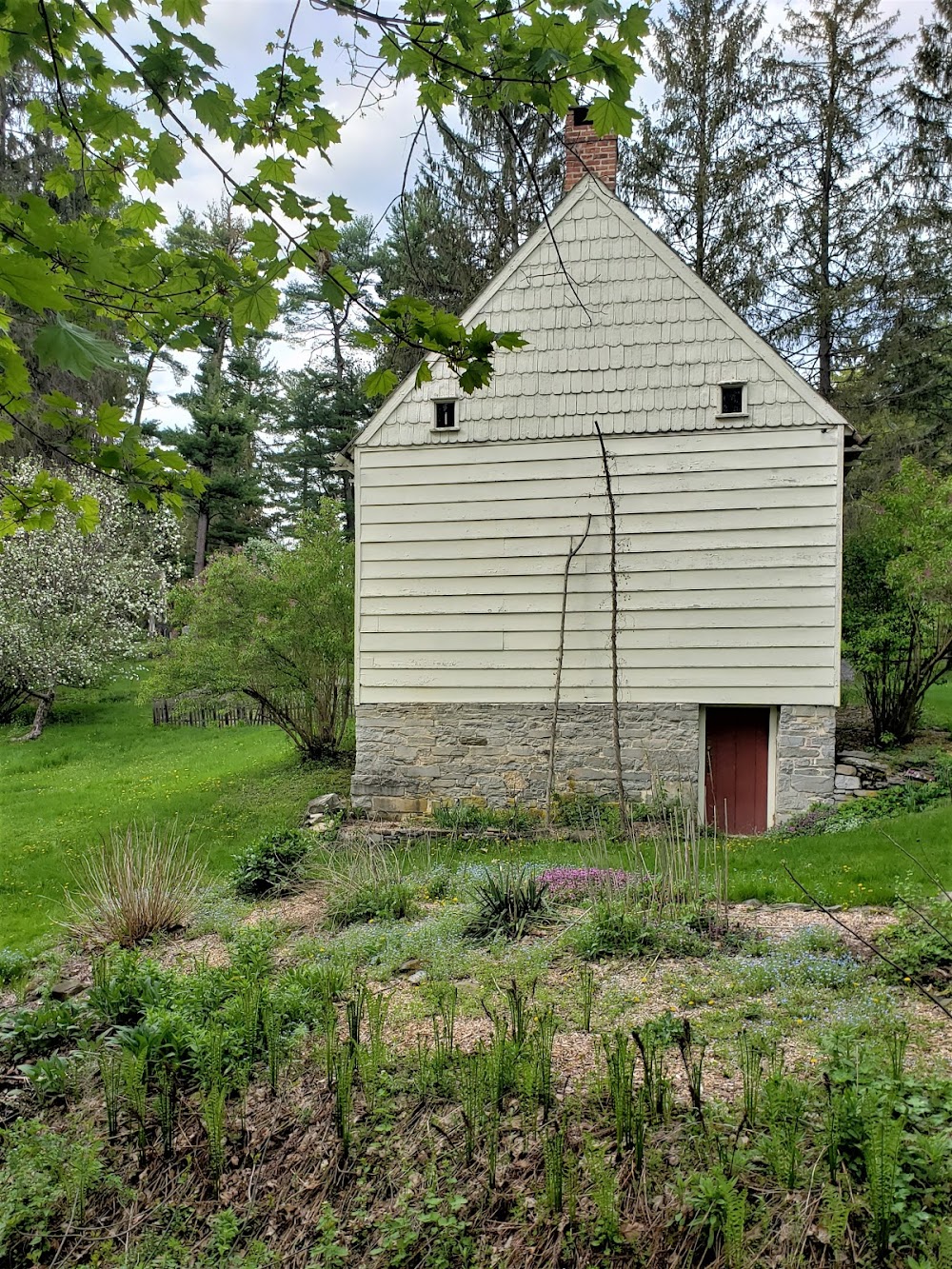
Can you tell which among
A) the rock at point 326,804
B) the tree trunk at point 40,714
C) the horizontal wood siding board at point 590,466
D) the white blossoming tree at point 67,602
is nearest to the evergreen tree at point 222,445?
the white blossoming tree at point 67,602

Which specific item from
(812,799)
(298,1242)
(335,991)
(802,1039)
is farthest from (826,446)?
(298,1242)

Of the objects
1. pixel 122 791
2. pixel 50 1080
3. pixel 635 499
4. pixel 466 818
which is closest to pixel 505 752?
pixel 466 818

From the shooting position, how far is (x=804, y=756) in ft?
30.1

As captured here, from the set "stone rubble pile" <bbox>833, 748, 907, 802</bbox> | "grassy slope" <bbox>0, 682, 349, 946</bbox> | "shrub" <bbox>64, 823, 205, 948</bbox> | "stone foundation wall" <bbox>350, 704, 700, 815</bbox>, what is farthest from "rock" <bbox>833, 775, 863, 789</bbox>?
"shrub" <bbox>64, 823, 205, 948</bbox>

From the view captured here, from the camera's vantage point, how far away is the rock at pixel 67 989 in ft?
15.2

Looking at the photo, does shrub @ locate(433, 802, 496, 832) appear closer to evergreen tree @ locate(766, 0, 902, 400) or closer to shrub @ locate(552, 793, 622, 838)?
shrub @ locate(552, 793, 622, 838)

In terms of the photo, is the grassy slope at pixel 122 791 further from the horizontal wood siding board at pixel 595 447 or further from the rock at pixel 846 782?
the rock at pixel 846 782

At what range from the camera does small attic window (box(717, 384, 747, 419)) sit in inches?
365

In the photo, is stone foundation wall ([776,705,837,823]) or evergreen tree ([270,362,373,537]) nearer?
stone foundation wall ([776,705,837,823])

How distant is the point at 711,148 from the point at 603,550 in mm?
13213

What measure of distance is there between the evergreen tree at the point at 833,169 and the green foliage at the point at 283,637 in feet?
38.7

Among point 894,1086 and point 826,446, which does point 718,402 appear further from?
point 894,1086

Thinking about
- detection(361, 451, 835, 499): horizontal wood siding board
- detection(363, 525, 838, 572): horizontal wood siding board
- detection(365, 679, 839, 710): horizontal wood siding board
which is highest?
detection(361, 451, 835, 499): horizontal wood siding board

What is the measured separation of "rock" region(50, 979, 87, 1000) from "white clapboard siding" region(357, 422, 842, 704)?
576cm
